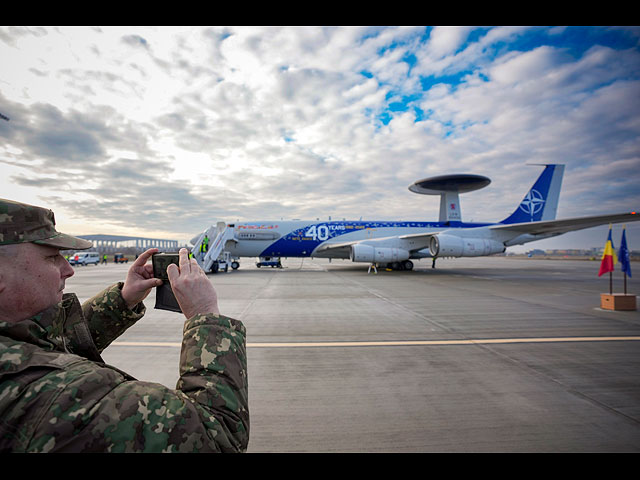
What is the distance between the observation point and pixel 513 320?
6.09 meters

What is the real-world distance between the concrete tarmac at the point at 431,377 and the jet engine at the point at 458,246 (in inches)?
377

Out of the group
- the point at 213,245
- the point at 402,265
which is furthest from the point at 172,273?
the point at 402,265

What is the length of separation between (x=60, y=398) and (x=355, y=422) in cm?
224

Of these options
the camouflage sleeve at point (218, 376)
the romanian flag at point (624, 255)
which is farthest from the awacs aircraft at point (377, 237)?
the camouflage sleeve at point (218, 376)

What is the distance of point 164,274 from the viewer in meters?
1.67

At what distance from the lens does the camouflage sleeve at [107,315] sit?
1.66 metres

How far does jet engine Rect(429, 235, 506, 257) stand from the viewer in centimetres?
1636

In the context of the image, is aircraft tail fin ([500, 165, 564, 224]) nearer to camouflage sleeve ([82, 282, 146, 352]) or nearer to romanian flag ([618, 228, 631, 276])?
romanian flag ([618, 228, 631, 276])

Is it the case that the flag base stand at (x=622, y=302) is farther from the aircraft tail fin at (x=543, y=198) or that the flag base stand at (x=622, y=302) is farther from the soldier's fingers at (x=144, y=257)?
the aircraft tail fin at (x=543, y=198)

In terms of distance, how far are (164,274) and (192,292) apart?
51cm

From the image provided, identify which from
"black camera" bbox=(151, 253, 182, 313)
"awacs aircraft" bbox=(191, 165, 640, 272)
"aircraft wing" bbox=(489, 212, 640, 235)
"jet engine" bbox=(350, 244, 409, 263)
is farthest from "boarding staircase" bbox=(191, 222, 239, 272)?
"black camera" bbox=(151, 253, 182, 313)

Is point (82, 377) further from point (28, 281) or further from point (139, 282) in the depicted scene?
point (139, 282)

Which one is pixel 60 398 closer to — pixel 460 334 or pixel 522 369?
pixel 522 369
